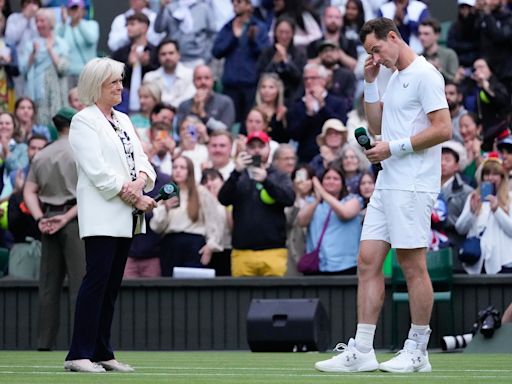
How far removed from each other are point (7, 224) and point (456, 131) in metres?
5.04

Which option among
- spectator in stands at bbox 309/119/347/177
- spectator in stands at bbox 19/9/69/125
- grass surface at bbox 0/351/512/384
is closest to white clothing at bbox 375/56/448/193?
grass surface at bbox 0/351/512/384

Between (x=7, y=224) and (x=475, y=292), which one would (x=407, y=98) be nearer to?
(x=475, y=292)

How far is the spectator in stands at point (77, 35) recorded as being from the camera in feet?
63.8

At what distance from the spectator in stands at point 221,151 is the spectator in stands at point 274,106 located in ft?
3.84

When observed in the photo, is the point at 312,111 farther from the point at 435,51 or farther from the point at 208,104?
the point at 435,51

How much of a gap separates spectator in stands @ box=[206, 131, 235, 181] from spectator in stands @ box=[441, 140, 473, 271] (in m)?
2.48

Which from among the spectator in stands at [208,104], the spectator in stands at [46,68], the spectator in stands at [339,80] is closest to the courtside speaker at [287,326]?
the spectator in stands at [339,80]

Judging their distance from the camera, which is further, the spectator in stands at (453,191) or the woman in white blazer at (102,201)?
the spectator in stands at (453,191)

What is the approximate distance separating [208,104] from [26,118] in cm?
234

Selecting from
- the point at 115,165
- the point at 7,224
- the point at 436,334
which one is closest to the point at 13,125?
the point at 7,224

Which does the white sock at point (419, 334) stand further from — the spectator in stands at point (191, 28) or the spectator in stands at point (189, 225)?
the spectator in stands at point (191, 28)

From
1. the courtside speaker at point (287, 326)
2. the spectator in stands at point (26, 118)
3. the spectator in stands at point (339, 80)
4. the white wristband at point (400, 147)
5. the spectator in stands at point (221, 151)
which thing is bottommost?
the courtside speaker at point (287, 326)

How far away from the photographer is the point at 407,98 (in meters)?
8.78

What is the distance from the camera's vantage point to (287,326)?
12922 mm
